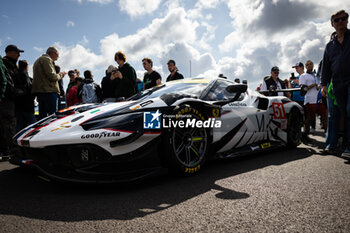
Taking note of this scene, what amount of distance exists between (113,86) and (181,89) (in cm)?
245

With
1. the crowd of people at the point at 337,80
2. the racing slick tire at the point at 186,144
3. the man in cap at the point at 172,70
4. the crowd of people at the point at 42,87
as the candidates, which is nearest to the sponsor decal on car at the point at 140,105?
the racing slick tire at the point at 186,144

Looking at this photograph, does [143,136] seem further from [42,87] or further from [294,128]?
[294,128]

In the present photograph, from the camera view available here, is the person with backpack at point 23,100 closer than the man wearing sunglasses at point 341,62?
No

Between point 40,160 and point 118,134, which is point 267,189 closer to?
point 118,134

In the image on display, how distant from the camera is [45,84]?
15.6 ft

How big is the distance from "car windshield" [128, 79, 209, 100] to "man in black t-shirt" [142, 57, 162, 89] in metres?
2.49

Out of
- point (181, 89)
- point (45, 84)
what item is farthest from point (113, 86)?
point (181, 89)

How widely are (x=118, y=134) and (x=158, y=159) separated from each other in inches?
19.9

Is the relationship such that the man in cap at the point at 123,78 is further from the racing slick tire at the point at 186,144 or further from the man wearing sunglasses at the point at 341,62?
the man wearing sunglasses at the point at 341,62

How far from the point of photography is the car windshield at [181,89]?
10.9 feet

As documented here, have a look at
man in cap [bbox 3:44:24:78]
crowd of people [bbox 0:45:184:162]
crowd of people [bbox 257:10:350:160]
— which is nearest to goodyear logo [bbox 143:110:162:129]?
crowd of people [bbox 0:45:184:162]

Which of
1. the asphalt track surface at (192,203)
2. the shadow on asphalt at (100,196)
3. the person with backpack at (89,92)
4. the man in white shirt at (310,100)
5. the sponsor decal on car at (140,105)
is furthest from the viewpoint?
the man in white shirt at (310,100)

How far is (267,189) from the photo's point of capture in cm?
235

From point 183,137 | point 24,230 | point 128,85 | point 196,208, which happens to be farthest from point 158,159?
point 128,85
